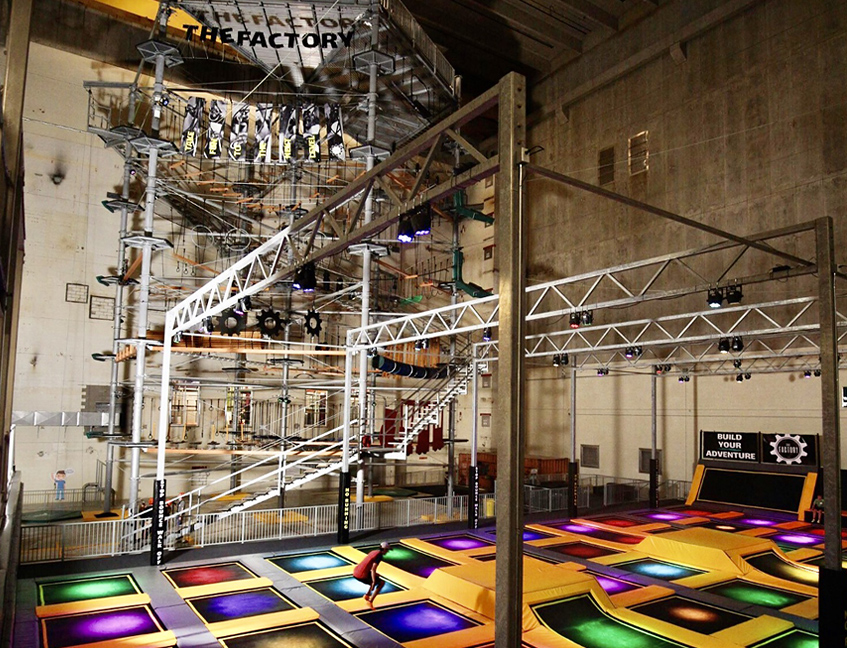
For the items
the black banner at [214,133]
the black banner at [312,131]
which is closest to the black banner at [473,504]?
the black banner at [312,131]

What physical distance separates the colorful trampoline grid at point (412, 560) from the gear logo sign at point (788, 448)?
16.4 meters

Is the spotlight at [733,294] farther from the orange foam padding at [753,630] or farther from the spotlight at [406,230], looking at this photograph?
the spotlight at [406,230]

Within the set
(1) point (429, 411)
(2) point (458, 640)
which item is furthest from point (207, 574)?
(1) point (429, 411)

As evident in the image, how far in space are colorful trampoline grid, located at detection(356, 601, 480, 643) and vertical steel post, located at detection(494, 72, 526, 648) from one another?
6.19 metres

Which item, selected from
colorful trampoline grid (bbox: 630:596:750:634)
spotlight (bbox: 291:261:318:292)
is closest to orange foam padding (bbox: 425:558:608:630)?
→ colorful trampoline grid (bbox: 630:596:750:634)

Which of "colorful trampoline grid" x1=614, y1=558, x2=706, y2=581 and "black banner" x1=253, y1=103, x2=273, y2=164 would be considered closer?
"colorful trampoline grid" x1=614, y1=558, x2=706, y2=581

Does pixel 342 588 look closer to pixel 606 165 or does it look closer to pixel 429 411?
pixel 429 411

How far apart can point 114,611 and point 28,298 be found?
57.6 ft

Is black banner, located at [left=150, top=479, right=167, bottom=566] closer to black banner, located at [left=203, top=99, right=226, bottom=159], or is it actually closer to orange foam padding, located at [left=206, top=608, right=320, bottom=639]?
orange foam padding, located at [left=206, top=608, right=320, bottom=639]

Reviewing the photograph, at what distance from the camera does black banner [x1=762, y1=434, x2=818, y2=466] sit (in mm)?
26359

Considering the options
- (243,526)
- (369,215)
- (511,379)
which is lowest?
(243,526)

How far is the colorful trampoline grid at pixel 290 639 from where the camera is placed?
38.7 ft

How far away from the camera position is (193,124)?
25438 mm

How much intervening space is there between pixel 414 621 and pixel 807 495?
65.4 ft
